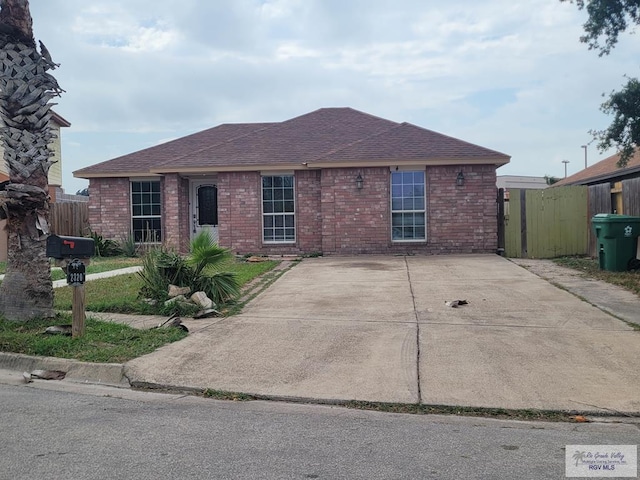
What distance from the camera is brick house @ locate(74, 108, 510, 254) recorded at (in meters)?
17.5

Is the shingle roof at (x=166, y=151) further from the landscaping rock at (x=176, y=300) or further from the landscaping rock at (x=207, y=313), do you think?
the landscaping rock at (x=207, y=313)

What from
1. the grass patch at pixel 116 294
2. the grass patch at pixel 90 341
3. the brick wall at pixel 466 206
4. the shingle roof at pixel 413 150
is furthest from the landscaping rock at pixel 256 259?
the grass patch at pixel 90 341

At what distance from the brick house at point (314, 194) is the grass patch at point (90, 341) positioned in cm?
878

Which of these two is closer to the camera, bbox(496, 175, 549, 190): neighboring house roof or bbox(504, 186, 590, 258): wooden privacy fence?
bbox(504, 186, 590, 258): wooden privacy fence

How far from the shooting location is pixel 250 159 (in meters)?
18.3

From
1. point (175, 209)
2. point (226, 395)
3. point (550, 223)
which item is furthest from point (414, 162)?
point (226, 395)

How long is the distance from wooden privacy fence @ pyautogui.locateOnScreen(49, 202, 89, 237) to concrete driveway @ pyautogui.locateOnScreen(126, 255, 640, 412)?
12.6 metres

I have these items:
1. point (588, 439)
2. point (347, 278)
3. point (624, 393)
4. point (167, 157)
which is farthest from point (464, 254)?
point (588, 439)

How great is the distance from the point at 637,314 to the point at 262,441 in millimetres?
6559

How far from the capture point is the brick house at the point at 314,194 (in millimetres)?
17516

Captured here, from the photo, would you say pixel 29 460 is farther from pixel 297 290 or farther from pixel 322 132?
pixel 322 132

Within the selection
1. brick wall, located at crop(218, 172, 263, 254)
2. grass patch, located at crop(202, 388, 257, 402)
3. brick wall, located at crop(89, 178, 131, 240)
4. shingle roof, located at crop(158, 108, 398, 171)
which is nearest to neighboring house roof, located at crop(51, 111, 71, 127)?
brick wall, located at crop(89, 178, 131, 240)

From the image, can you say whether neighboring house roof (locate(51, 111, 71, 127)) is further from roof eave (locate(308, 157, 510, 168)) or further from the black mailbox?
the black mailbox

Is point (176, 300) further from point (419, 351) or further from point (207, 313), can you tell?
point (419, 351)
